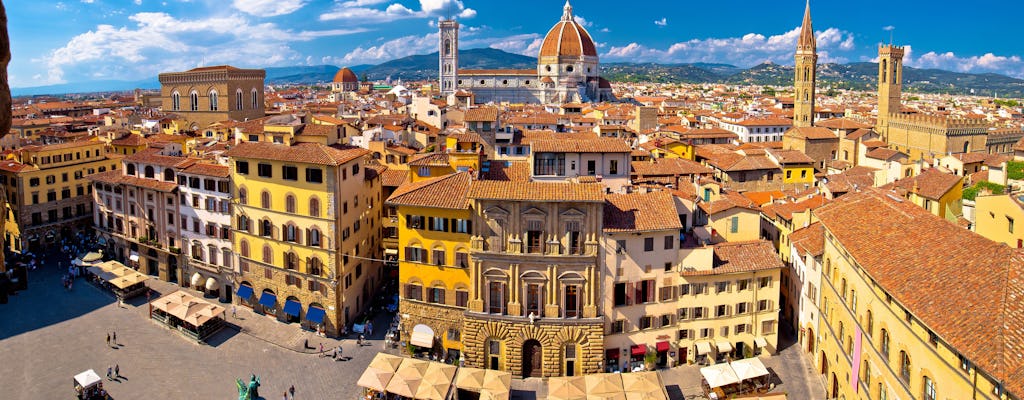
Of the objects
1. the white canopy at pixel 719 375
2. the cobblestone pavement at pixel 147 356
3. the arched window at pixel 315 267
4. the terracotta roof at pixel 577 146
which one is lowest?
the cobblestone pavement at pixel 147 356

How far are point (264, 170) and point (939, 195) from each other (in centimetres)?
3470

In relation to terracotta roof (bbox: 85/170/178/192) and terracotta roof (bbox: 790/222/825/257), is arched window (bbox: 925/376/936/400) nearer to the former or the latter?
terracotta roof (bbox: 790/222/825/257)

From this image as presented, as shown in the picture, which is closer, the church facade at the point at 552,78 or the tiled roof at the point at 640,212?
Answer: the tiled roof at the point at 640,212

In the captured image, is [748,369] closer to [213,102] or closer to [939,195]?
[939,195]

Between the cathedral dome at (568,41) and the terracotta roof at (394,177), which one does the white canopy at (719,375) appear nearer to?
the terracotta roof at (394,177)

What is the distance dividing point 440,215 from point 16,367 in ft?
70.5

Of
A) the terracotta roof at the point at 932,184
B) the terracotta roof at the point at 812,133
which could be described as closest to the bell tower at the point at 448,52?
the terracotta roof at the point at 812,133

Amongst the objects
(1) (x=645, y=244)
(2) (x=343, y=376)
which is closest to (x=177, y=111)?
(2) (x=343, y=376)

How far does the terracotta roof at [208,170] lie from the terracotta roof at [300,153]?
2.19m

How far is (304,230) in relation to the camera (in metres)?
41.5

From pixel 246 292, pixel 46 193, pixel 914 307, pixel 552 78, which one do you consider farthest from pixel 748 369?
pixel 552 78

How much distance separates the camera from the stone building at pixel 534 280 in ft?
112

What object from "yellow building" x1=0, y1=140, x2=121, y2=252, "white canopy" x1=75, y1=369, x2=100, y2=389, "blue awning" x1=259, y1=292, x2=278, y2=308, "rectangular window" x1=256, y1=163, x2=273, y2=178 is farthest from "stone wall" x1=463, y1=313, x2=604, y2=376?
"yellow building" x1=0, y1=140, x2=121, y2=252

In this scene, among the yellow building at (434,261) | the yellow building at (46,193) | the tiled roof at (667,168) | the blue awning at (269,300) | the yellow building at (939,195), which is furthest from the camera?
the yellow building at (46,193)
